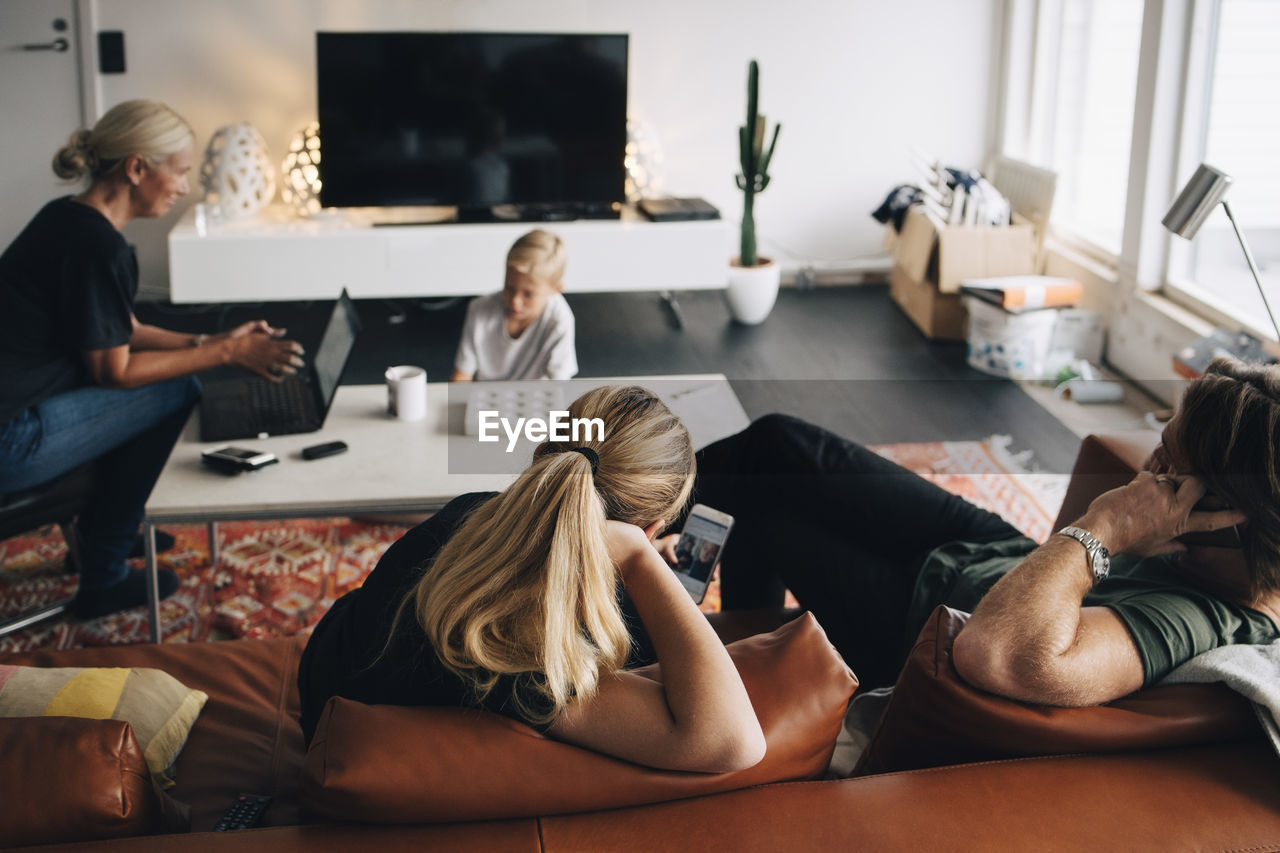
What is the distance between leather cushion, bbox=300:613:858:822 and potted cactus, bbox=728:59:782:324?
3745mm

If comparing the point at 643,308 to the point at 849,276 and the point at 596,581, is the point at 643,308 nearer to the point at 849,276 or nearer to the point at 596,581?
the point at 849,276

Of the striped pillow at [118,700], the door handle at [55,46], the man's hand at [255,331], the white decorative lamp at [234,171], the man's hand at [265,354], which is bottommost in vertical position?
the striped pillow at [118,700]

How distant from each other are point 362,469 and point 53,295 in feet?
2.62

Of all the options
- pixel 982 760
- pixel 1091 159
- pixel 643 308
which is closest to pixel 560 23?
pixel 643 308

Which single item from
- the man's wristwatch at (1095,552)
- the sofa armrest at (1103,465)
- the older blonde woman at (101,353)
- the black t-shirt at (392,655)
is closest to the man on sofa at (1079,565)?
the man's wristwatch at (1095,552)

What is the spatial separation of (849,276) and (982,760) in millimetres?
4536

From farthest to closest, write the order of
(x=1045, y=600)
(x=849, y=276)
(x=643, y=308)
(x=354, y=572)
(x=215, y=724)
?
(x=849, y=276) < (x=643, y=308) < (x=354, y=572) < (x=215, y=724) < (x=1045, y=600)

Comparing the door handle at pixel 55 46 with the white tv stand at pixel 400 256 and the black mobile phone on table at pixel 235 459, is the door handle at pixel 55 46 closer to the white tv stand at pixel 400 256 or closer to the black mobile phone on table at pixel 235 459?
the white tv stand at pixel 400 256

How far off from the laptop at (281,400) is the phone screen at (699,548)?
87 cm

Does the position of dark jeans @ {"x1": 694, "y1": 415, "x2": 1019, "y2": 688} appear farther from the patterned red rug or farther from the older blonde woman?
the older blonde woman

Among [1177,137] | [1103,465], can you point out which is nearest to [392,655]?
[1103,465]

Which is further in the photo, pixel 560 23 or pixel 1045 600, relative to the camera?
pixel 560 23

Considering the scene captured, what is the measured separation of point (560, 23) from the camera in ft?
16.4

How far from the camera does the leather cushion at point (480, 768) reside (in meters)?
1.01
